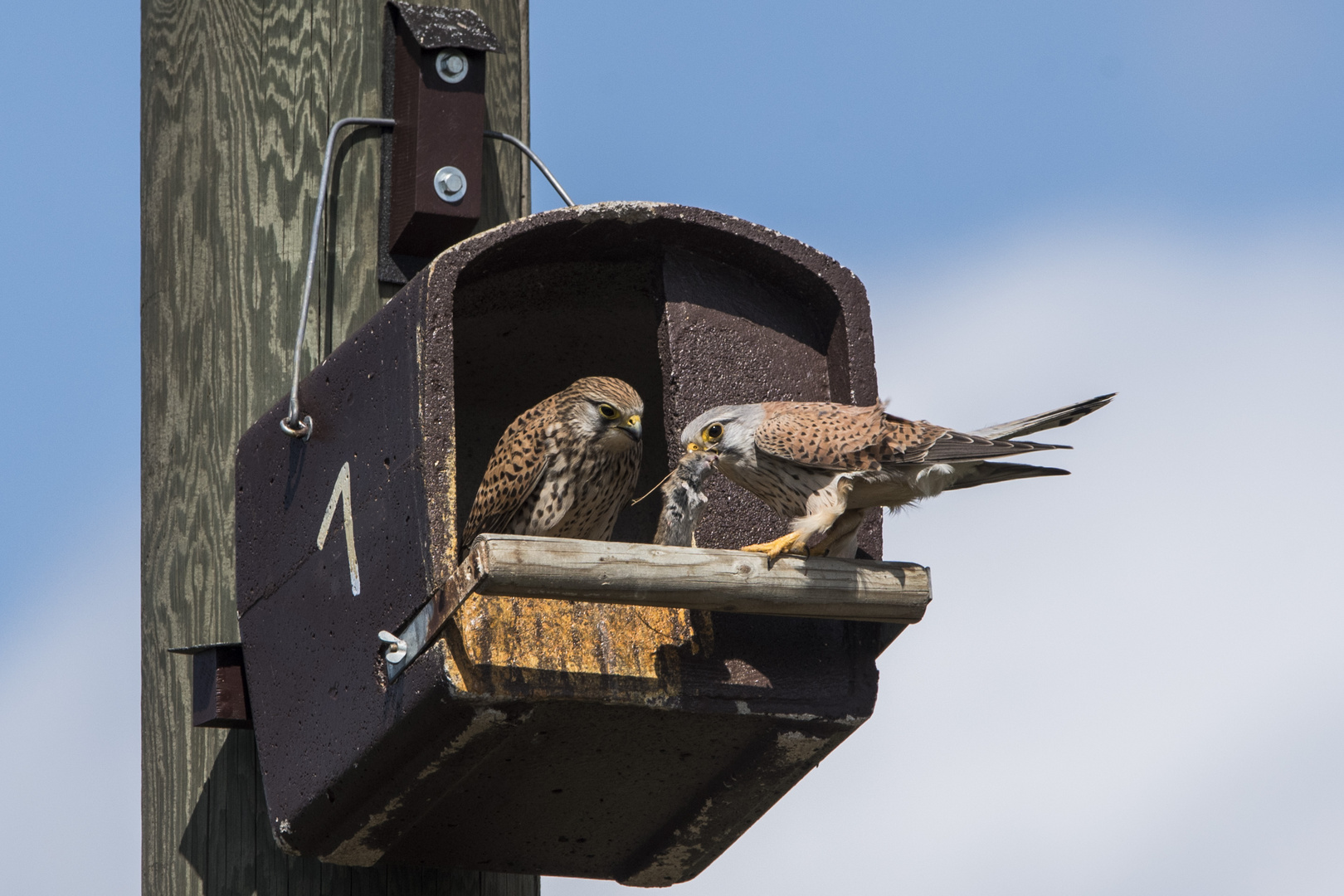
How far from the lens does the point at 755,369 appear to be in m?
4.77

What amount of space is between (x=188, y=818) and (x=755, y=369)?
163 cm

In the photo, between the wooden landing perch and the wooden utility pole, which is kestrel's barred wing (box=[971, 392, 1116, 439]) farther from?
the wooden utility pole

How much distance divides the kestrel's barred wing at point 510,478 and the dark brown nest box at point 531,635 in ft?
1.22

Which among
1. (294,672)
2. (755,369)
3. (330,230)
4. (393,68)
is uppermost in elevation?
(393,68)

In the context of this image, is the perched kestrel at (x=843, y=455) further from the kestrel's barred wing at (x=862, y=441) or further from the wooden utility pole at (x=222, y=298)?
the wooden utility pole at (x=222, y=298)

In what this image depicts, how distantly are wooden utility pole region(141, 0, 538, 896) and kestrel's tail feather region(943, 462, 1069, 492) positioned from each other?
54.4 inches

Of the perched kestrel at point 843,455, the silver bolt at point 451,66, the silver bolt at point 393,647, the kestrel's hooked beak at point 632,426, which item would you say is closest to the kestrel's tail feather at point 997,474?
the perched kestrel at point 843,455

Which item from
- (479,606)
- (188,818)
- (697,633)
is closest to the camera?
(479,606)

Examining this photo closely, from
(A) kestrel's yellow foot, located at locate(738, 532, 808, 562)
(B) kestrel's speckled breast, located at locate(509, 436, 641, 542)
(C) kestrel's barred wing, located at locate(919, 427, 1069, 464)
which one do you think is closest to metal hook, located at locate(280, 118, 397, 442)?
(B) kestrel's speckled breast, located at locate(509, 436, 641, 542)

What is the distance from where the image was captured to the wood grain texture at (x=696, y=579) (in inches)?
148

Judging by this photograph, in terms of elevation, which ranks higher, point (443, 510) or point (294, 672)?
point (443, 510)

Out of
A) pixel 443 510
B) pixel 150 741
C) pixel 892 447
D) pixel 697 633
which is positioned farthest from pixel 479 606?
pixel 150 741

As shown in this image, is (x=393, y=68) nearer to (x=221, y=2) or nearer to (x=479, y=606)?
(x=221, y=2)

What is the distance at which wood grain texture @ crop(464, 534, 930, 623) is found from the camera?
3768 millimetres
